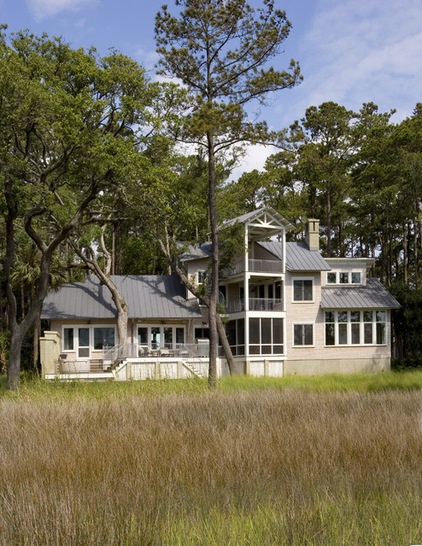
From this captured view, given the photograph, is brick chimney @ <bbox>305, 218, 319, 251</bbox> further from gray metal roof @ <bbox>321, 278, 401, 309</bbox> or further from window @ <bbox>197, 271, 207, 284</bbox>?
window @ <bbox>197, 271, 207, 284</bbox>

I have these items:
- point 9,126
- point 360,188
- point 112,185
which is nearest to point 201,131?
point 112,185

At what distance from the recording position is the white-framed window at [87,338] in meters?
34.7

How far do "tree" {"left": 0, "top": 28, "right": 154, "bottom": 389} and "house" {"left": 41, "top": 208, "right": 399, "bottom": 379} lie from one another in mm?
9611

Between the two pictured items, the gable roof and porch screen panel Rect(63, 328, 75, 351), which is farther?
the gable roof

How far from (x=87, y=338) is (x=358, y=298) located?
1424cm

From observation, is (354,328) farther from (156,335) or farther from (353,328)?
(156,335)

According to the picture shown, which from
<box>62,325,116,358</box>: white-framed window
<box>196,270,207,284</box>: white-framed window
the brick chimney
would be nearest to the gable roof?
the brick chimney

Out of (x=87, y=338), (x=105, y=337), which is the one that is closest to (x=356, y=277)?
(x=105, y=337)

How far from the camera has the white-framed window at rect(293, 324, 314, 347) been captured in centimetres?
3584

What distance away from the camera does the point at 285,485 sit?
26.4ft

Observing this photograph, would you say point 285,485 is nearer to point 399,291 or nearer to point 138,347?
point 138,347

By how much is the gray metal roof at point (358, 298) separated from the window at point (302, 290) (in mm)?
796

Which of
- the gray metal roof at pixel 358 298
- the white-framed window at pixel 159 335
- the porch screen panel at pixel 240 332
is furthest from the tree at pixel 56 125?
the gray metal roof at pixel 358 298

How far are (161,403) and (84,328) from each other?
20.6 metres
